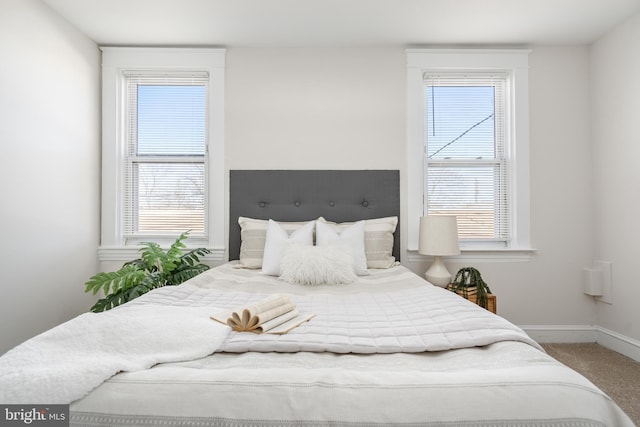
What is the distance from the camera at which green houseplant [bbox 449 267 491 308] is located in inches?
108

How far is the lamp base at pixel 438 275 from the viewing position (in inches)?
112

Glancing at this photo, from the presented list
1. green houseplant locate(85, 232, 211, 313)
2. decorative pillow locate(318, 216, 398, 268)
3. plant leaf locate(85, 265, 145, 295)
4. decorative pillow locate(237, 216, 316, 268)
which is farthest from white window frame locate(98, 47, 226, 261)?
decorative pillow locate(318, 216, 398, 268)

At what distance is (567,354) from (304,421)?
9.69ft

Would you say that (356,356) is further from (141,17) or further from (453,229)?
(141,17)

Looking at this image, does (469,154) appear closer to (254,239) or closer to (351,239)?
(351,239)

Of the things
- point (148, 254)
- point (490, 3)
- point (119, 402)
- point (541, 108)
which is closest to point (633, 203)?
point (541, 108)

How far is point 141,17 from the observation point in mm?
2771

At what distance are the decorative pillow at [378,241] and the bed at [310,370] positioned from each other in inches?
41.2

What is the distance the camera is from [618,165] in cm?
290

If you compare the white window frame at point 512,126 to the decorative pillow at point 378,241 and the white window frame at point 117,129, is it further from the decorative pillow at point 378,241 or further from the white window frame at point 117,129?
the white window frame at point 117,129

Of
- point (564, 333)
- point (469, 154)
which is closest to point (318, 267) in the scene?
point (469, 154)

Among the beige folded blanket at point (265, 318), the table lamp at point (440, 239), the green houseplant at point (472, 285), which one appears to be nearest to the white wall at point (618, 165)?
the green houseplant at point (472, 285)

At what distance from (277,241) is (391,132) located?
1.44 metres

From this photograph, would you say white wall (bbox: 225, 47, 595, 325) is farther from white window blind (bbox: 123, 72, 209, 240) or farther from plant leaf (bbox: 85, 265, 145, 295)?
plant leaf (bbox: 85, 265, 145, 295)
